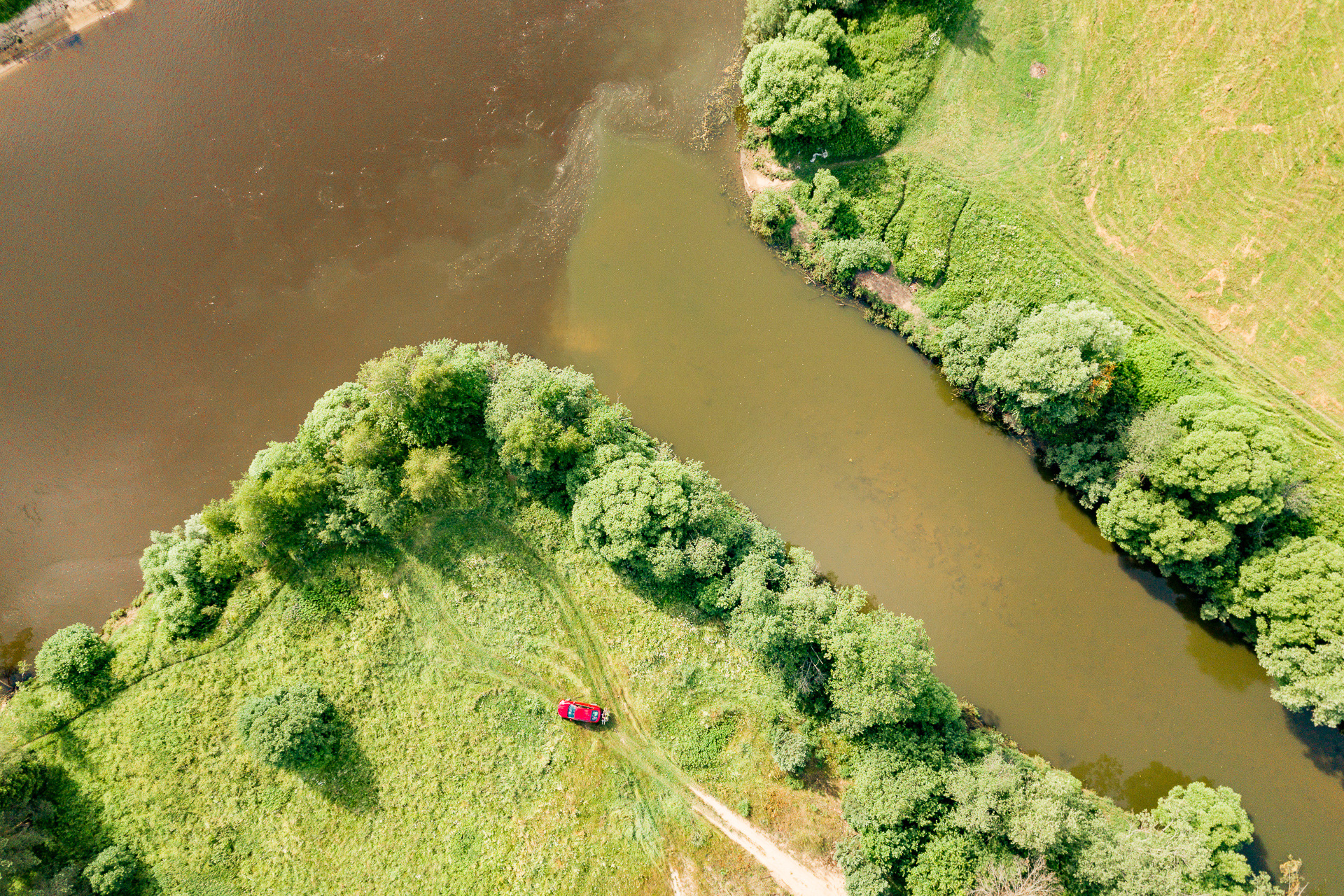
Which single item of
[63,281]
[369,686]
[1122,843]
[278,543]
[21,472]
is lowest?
[1122,843]

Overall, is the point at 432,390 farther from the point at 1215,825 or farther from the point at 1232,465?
the point at 1215,825

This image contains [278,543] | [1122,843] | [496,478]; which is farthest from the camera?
[496,478]

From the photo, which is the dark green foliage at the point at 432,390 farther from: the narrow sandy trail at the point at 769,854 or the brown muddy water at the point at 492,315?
the narrow sandy trail at the point at 769,854

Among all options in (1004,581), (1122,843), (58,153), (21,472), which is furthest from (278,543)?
(1122,843)

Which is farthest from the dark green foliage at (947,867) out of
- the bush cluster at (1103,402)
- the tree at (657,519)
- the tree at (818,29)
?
the tree at (818,29)

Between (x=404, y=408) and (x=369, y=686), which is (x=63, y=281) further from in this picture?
(x=369, y=686)

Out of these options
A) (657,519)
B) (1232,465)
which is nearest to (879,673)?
(657,519)

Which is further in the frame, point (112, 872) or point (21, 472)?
point (21, 472)
